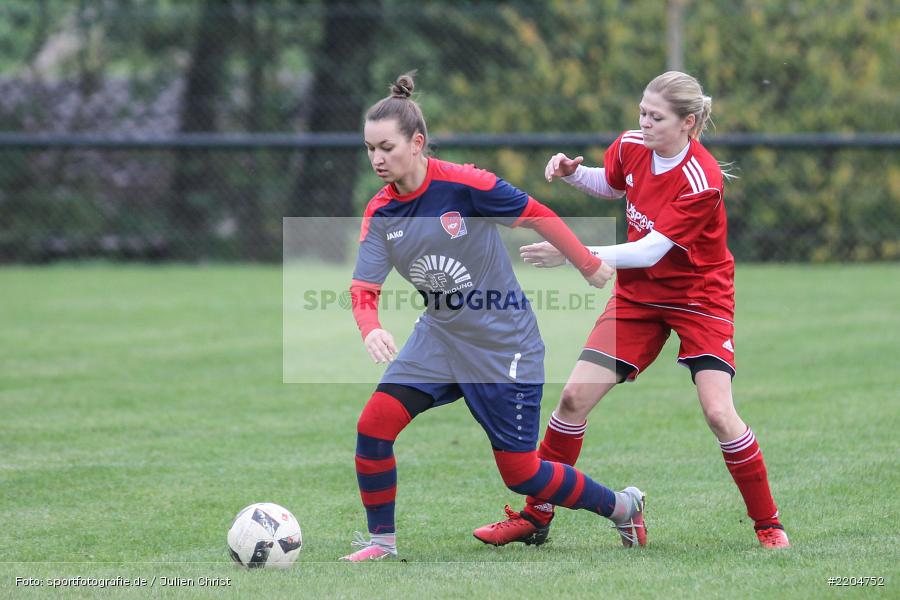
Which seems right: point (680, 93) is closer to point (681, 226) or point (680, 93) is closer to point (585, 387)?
point (681, 226)

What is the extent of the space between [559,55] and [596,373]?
8673 mm

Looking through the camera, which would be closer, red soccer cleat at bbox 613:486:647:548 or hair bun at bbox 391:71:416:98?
hair bun at bbox 391:71:416:98

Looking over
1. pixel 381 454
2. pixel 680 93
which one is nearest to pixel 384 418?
pixel 381 454

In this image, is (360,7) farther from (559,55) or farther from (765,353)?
(765,353)

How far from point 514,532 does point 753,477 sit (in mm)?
882

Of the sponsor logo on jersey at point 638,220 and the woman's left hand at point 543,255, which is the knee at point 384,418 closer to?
the woman's left hand at point 543,255

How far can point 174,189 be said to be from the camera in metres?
12.8

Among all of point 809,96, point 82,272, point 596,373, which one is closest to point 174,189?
point 82,272

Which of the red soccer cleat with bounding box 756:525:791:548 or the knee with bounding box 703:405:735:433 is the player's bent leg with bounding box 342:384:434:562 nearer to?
the knee with bounding box 703:405:735:433

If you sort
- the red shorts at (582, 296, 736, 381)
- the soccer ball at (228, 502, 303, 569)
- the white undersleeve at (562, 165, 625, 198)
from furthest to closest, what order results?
the white undersleeve at (562, 165, 625, 198) < the red shorts at (582, 296, 736, 381) < the soccer ball at (228, 502, 303, 569)

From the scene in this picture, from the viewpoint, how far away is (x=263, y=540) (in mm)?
4012

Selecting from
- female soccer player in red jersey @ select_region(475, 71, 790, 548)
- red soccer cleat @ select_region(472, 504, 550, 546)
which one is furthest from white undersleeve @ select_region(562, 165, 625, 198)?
red soccer cleat @ select_region(472, 504, 550, 546)

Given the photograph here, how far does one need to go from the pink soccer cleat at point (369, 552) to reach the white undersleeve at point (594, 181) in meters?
1.56

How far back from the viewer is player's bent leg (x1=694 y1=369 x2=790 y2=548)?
4.22 meters
